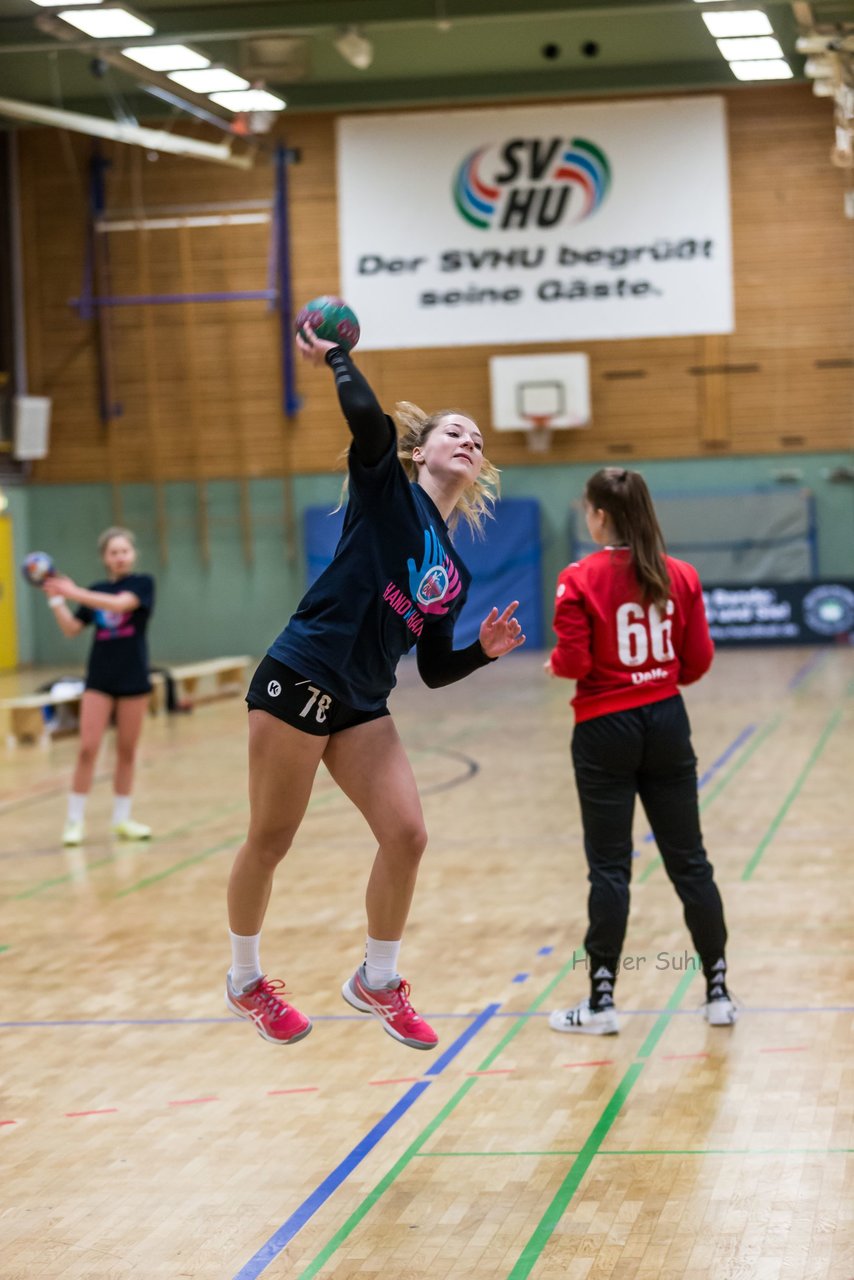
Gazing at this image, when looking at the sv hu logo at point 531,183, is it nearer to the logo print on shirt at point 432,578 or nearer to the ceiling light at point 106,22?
the ceiling light at point 106,22

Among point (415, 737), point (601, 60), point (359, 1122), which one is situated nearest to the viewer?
A: point (359, 1122)

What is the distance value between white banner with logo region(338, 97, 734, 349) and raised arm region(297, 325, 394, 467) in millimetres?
19833

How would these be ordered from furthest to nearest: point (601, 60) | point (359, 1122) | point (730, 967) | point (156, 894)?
1. point (601, 60)
2. point (156, 894)
3. point (730, 967)
4. point (359, 1122)

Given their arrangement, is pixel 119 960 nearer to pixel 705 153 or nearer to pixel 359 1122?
pixel 359 1122

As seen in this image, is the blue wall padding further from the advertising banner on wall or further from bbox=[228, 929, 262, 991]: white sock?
bbox=[228, 929, 262, 991]: white sock

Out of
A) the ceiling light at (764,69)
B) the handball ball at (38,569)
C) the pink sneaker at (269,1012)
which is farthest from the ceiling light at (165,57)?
the pink sneaker at (269,1012)

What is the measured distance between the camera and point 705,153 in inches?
905

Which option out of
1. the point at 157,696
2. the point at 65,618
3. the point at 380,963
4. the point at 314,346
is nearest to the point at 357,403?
the point at 314,346

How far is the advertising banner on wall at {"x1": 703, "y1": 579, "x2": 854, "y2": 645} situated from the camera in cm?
2236

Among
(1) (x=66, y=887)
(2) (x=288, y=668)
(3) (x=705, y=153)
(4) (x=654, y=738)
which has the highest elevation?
(3) (x=705, y=153)

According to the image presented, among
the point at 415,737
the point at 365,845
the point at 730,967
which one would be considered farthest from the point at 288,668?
the point at 415,737

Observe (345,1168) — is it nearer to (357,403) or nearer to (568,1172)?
(568,1172)

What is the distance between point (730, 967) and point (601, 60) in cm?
1842

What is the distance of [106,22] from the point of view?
15.6m
